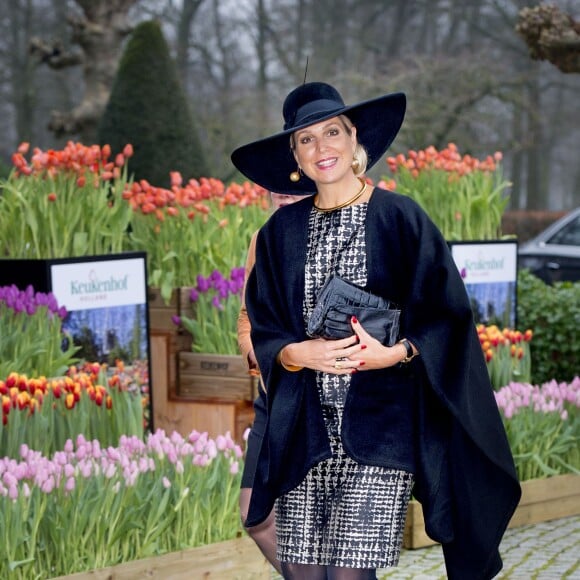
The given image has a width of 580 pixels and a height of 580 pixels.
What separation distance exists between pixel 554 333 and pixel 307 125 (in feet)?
17.7

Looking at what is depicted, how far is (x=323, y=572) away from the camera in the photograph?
9.53ft

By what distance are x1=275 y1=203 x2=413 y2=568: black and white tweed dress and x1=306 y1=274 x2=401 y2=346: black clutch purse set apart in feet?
0.23

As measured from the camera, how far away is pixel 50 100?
3064 cm

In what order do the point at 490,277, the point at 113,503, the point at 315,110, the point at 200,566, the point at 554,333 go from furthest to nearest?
the point at 554,333, the point at 490,277, the point at 200,566, the point at 113,503, the point at 315,110

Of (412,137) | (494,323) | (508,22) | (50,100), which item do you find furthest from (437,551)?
(50,100)

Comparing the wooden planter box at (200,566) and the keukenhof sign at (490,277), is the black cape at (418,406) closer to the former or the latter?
the wooden planter box at (200,566)

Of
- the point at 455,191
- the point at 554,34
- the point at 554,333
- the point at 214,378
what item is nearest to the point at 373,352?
the point at 214,378

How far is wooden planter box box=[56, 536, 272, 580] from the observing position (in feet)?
13.3

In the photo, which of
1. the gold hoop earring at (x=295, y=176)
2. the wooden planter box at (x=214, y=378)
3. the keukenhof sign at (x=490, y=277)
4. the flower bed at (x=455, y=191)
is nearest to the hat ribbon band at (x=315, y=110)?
the gold hoop earring at (x=295, y=176)

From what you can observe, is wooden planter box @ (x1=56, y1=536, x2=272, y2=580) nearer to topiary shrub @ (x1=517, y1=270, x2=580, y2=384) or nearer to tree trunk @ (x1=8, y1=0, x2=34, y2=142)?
topiary shrub @ (x1=517, y1=270, x2=580, y2=384)

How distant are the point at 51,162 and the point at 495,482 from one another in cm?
397

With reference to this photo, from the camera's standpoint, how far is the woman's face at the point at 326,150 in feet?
9.73

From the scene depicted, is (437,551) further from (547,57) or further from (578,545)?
(547,57)

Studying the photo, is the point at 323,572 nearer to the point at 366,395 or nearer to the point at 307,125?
the point at 366,395
